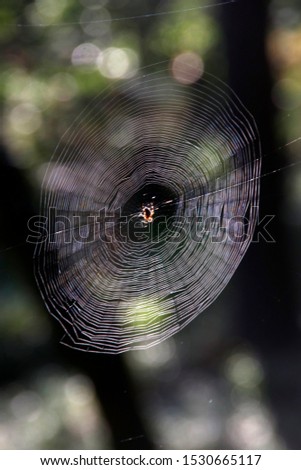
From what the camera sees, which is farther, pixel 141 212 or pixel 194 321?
pixel 194 321

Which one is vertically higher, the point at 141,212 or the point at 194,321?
the point at 141,212

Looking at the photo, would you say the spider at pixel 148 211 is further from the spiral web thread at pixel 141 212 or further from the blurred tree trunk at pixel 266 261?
the blurred tree trunk at pixel 266 261

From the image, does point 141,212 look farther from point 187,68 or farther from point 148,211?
point 187,68

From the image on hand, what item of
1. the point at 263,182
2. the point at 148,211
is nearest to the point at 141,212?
the point at 148,211

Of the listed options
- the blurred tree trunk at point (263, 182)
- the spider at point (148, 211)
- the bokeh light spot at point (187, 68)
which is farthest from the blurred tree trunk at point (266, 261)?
the spider at point (148, 211)

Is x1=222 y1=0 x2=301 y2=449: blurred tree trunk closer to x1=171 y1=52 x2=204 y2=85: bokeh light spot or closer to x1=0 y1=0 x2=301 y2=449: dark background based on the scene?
x1=0 y1=0 x2=301 y2=449: dark background

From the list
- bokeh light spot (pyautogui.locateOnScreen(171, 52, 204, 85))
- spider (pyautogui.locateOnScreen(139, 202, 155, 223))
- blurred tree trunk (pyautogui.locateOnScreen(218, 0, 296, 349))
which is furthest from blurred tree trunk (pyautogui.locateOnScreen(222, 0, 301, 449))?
spider (pyautogui.locateOnScreen(139, 202, 155, 223))

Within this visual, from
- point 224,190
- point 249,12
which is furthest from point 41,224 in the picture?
point 249,12

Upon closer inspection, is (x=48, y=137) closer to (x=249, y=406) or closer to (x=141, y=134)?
(x=141, y=134)
